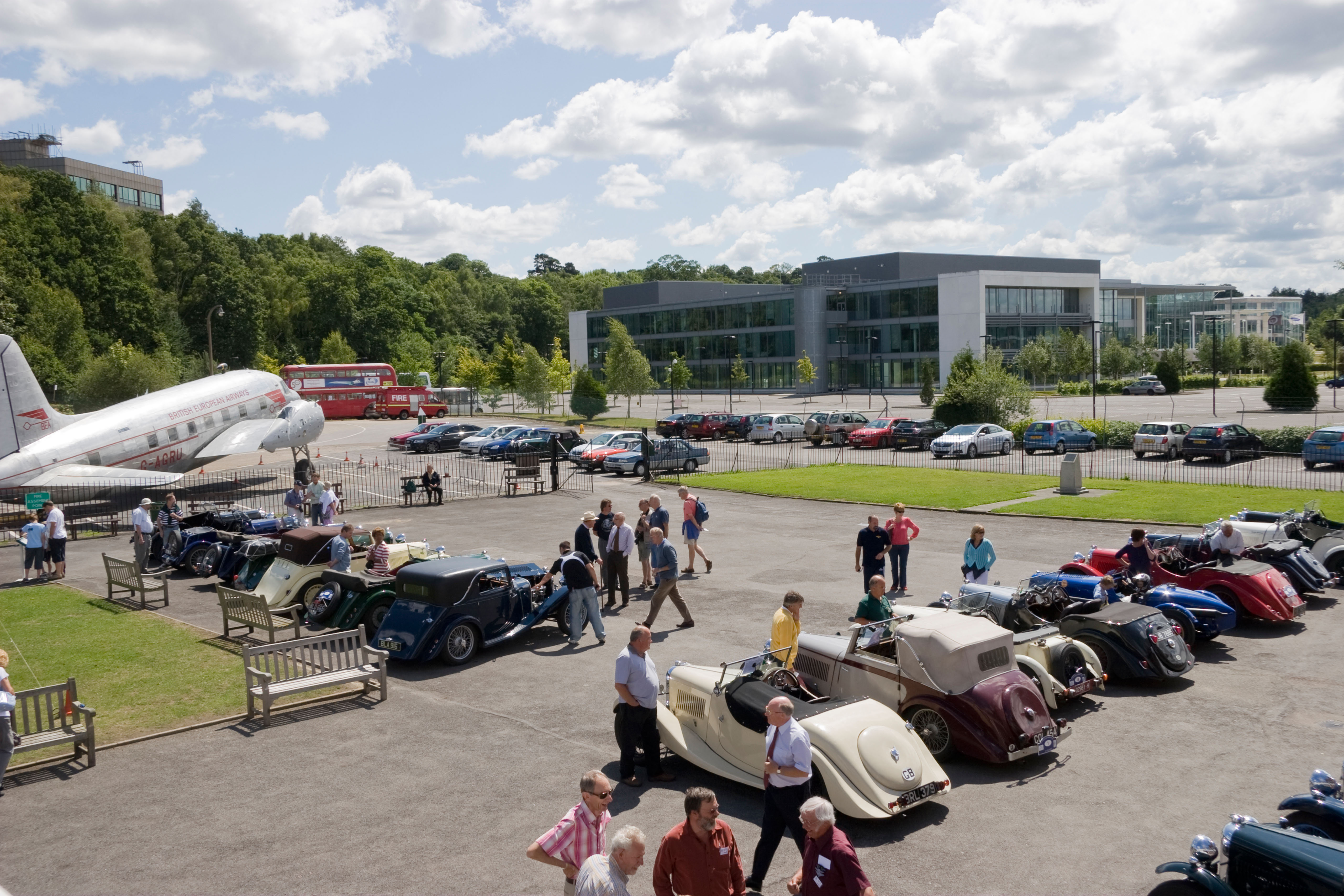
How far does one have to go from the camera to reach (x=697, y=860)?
5.92 m

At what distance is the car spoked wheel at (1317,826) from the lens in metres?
6.54

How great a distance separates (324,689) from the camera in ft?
42.1

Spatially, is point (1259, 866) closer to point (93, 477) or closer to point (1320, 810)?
point (1320, 810)

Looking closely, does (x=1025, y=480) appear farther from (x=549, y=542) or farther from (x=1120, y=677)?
(x=1120, y=677)

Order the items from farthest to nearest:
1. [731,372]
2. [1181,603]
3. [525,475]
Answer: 1. [731,372]
2. [525,475]
3. [1181,603]

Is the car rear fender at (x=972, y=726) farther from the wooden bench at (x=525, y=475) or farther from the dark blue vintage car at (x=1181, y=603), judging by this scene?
the wooden bench at (x=525, y=475)

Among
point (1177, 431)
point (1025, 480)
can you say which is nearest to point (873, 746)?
point (1025, 480)

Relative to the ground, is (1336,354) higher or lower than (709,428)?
higher

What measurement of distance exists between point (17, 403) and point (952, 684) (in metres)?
29.2

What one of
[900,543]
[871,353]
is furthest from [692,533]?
[871,353]

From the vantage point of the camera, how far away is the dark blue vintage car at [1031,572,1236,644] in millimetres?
13227

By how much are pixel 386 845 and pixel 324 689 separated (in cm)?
510

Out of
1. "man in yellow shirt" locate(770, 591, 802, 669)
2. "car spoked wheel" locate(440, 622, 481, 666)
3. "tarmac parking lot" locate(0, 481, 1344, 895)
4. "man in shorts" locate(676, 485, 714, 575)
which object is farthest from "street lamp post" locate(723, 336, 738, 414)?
"man in yellow shirt" locate(770, 591, 802, 669)

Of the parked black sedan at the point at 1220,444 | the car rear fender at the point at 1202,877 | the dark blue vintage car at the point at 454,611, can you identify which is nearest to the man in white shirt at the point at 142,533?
the dark blue vintage car at the point at 454,611
